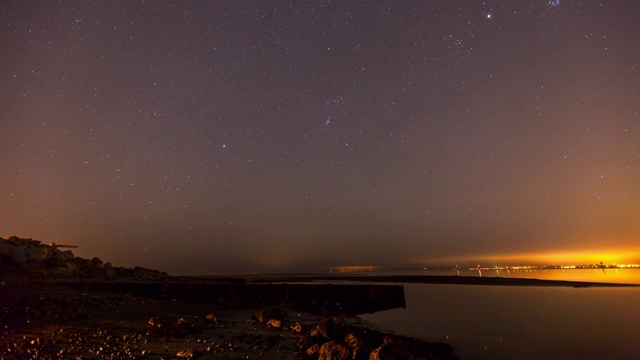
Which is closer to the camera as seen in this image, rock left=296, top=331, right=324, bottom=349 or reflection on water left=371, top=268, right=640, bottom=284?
rock left=296, top=331, right=324, bottom=349

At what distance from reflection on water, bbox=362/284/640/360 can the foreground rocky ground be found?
2.67 metres

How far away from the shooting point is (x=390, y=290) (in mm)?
27016

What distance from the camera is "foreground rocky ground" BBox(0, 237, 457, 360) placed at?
9.56 meters

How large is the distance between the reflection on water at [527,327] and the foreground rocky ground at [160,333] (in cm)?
267

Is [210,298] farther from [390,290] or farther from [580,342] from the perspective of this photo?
[580,342]

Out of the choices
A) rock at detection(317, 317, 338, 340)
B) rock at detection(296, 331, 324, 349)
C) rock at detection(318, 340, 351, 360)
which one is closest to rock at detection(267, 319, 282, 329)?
rock at detection(296, 331, 324, 349)

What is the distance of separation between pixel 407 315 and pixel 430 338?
694 cm

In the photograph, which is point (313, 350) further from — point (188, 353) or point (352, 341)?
point (188, 353)

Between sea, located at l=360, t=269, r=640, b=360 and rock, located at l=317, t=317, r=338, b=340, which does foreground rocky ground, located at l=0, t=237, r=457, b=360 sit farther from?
sea, located at l=360, t=269, r=640, b=360

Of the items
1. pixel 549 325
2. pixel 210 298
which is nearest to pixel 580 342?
pixel 549 325

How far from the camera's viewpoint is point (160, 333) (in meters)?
11.4

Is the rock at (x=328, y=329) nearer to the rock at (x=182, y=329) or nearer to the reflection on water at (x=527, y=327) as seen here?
the rock at (x=182, y=329)

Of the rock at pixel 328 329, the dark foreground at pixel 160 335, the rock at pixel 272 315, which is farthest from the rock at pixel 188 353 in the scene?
the rock at pixel 272 315

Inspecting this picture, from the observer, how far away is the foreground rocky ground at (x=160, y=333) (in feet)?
31.4
